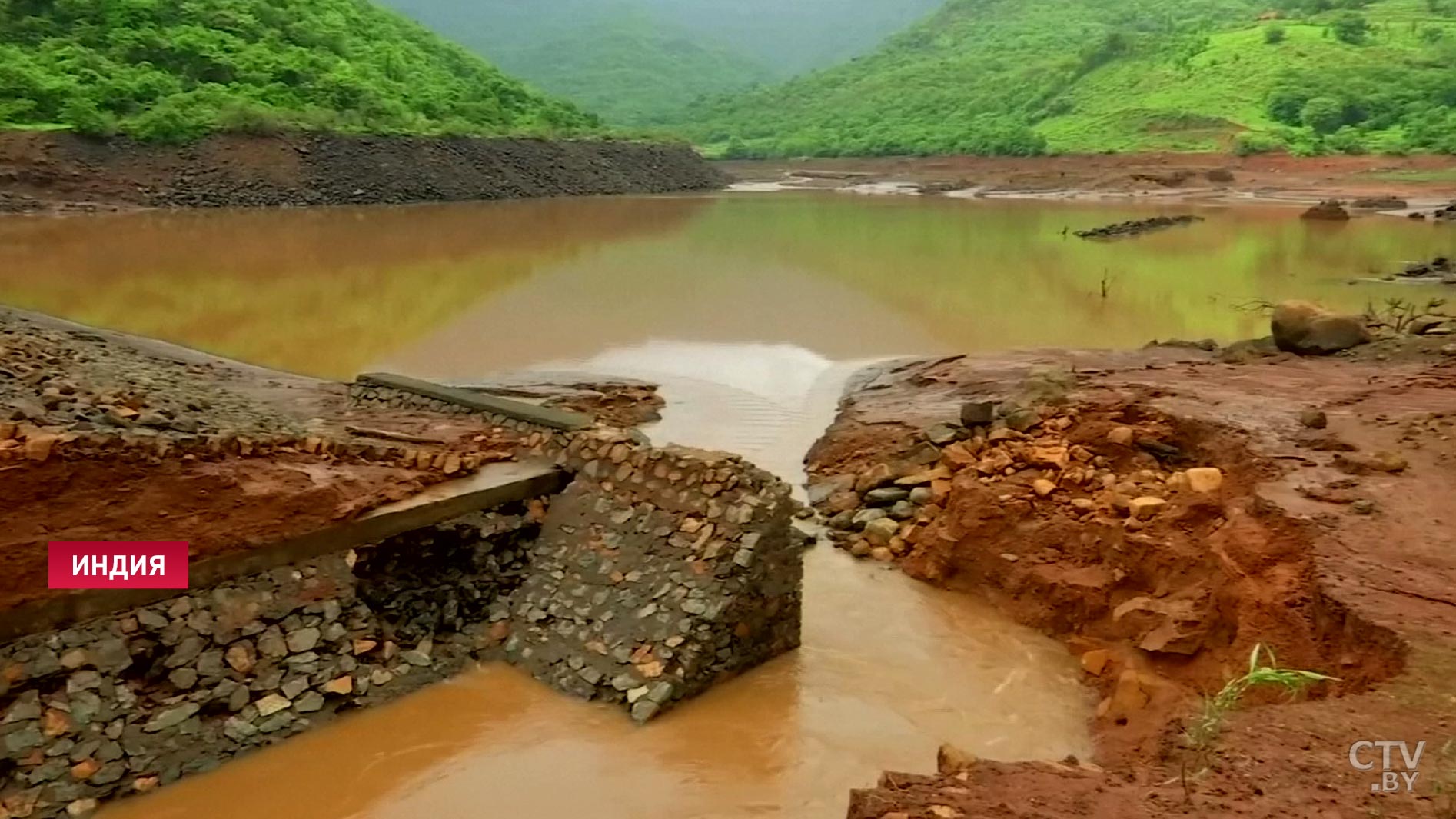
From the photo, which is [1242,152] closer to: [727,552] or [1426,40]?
[1426,40]

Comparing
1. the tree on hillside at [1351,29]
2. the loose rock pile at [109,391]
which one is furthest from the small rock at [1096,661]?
the tree on hillside at [1351,29]

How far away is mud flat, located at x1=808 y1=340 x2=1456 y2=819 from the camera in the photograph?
425 centimetres

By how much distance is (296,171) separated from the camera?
117 ft

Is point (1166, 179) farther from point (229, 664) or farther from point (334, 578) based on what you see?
point (229, 664)

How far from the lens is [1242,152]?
48125 millimetres

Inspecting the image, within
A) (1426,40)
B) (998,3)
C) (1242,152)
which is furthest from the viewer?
(998,3)

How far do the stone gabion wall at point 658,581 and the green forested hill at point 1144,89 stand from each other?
1877 inches

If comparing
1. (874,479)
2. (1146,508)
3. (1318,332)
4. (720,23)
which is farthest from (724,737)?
(720,23)

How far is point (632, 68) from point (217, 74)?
98.1 metres

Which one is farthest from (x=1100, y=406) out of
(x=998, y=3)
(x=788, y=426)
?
(x=998, y=3)

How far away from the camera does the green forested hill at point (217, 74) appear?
3303cm

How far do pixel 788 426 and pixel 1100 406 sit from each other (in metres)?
3.83

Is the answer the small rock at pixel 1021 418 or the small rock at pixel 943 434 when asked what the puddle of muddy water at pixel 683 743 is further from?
the small rock at pixel 943 434

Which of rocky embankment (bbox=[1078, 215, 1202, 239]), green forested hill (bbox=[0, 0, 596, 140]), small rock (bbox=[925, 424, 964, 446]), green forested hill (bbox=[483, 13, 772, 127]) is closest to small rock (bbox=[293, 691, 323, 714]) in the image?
small rock (bbox=[925, 424, 964, 446])
